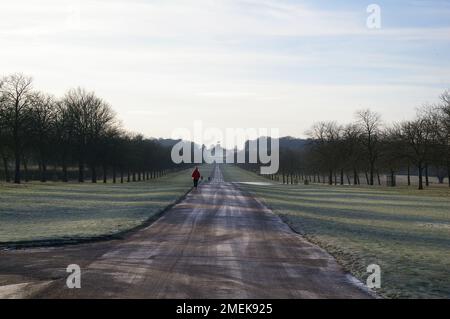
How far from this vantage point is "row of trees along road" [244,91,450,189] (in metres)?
63.4

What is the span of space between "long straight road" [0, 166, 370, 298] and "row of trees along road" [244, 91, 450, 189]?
4462cm

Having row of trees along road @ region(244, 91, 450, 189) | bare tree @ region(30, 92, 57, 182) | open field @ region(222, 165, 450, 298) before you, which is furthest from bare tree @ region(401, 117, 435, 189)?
bare tree @ region(30, 92, 57, 182)

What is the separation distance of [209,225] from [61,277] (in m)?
12.0

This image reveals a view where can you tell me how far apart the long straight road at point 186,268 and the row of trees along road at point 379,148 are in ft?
146

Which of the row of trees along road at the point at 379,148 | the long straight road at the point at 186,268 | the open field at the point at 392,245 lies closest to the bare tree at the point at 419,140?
the row of trees along road at the point at 379,148

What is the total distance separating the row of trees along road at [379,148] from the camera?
6341 cm

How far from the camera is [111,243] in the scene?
700 inches

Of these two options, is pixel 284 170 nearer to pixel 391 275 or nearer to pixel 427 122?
pixel 427 122

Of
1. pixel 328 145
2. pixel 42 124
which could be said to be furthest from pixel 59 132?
pixel 328 145

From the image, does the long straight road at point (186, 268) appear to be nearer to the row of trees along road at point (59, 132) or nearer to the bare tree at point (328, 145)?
the row of trees along road at point (59, 132)

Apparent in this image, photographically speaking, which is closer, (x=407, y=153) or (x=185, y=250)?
(x=185, y=250)

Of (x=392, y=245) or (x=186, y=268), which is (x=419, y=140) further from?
(x=186, y=268)

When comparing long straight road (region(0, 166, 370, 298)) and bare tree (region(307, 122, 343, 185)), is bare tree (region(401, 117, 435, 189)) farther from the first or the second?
long straight road (region(0, 166, 370, 298))
